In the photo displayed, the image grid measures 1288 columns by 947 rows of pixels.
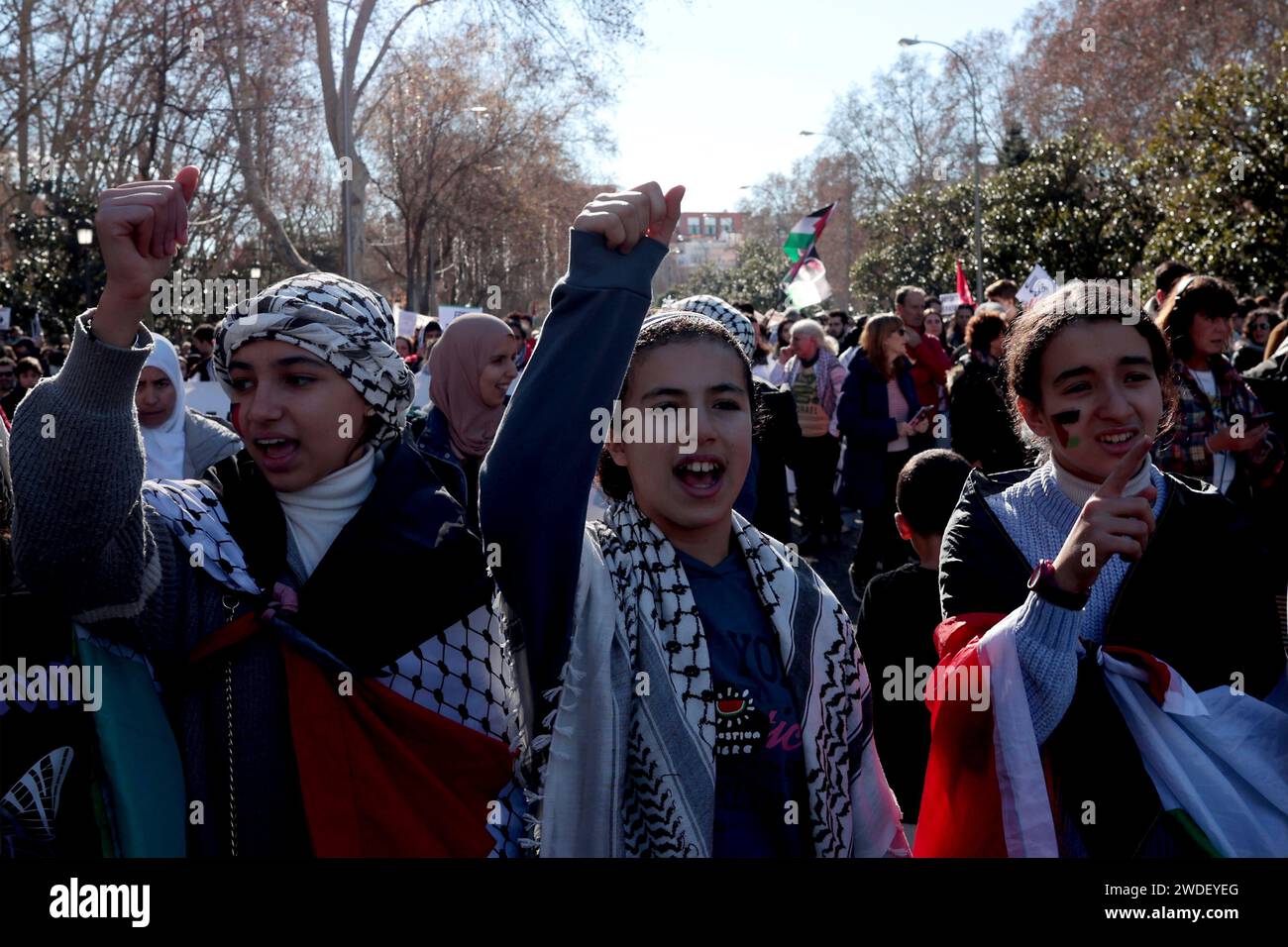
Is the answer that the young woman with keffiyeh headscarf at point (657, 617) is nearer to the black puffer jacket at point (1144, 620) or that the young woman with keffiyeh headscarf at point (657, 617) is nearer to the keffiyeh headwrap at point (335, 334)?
the black puffer jacket at point (1144, 620)

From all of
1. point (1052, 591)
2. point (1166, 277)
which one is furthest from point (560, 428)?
point (1166, 277)

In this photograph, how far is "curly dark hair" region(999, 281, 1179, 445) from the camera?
2.48 metres

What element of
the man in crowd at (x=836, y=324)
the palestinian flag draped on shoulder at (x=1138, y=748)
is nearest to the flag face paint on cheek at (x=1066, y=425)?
the palestinian flag draped on shoulder at (x=1138, y=748)

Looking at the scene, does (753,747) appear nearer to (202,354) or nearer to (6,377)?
(6,377)

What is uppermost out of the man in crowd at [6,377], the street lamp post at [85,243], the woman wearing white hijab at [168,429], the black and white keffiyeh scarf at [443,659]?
the street lamp post at [85,243]

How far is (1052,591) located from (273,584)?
48.5 inches

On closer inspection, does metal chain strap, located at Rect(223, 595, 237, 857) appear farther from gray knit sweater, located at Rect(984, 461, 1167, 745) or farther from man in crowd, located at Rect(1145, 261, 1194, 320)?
man in crowd, located at Rect(1145, 261, 1194, 320)

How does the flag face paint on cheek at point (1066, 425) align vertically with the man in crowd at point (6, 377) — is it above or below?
below

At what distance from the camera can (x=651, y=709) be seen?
1.96 metres

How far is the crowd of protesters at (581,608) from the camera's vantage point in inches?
74.9

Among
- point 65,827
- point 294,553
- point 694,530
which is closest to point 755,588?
point 694,530

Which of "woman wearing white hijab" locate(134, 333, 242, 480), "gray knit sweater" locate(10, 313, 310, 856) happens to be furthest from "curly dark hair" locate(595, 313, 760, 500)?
"woman wearing white hijab" locate(134, 333, 242, 480)

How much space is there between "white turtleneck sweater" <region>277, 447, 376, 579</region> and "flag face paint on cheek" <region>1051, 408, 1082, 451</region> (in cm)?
125

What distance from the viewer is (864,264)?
174 feet
